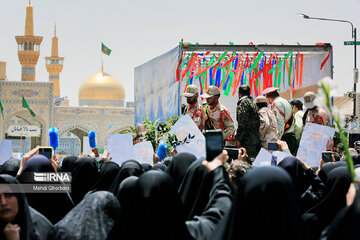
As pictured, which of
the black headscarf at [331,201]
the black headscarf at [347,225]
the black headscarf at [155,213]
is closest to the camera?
the black headscarf at [347,225]

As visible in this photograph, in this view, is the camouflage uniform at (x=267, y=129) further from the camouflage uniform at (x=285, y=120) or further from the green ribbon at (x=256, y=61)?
the green ribbon at (x=256, y=61)

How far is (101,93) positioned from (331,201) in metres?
42.7

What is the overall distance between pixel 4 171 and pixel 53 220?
2.81 ft

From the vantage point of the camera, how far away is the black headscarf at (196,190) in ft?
7.93

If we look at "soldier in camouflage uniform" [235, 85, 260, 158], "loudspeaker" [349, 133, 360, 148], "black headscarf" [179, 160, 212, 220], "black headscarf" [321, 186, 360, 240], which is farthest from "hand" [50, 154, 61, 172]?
"loudspeaker" [349, 133, 360, 148]

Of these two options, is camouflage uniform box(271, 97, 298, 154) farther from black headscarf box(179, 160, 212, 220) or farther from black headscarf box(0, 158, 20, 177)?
black headscarf box(179, 160, 212, 220)

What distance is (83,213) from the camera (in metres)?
2.35

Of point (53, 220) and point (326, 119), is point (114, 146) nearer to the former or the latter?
point (53, 220)

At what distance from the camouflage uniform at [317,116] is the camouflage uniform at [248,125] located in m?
0.84

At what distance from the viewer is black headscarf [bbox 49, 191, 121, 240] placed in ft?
7.56

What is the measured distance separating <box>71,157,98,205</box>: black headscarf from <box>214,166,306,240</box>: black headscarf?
7.21 feet

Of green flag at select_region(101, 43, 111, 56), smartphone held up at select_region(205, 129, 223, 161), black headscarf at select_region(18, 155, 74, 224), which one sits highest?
green flag at select_region(101, 43, 111, 56)

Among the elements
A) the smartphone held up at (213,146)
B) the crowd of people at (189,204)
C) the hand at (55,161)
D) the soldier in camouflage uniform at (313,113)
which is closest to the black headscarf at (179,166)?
the crowd of people at (189,204)

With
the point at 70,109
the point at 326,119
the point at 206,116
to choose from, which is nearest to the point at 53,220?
the point at 206,116
